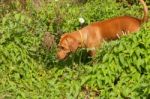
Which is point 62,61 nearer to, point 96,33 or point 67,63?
point 67,63

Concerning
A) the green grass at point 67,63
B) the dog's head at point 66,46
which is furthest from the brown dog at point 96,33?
the green grass at point 67,63

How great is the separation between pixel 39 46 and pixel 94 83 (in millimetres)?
1641

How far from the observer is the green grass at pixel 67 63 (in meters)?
5.34

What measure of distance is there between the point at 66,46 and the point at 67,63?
0.24 m

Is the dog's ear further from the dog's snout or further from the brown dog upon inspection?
the dog's snout

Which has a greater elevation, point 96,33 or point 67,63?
point 96,33

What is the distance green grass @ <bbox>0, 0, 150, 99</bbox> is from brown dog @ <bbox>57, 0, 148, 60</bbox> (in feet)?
0.44

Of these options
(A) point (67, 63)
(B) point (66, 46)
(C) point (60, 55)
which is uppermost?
(B) point (66, 46)

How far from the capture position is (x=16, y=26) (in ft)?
21.8

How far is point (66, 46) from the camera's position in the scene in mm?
6727

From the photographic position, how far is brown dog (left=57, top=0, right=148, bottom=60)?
673 centimetres

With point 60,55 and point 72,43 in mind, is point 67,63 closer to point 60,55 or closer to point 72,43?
point 60,55

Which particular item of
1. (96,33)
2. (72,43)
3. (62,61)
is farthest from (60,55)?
(96,33)

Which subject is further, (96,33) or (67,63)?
(96,33)
